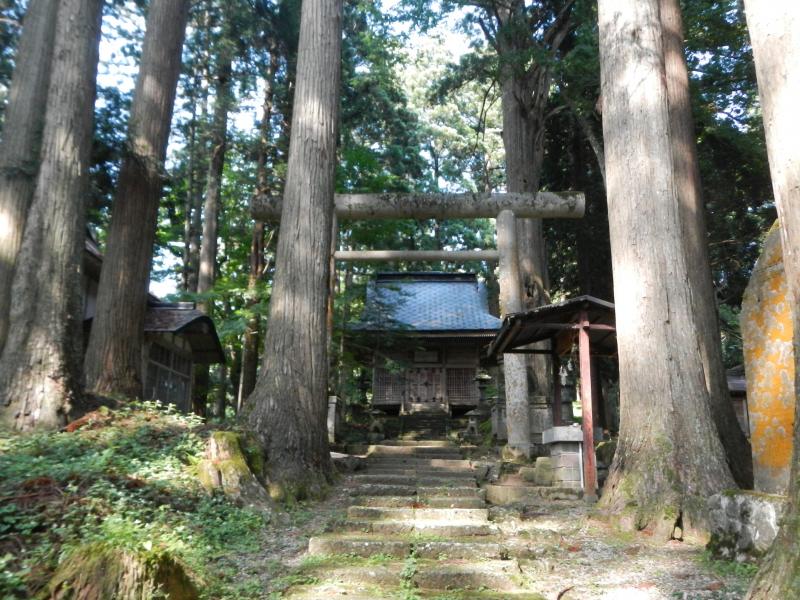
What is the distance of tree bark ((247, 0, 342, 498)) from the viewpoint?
306 inches

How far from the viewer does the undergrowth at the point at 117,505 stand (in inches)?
155

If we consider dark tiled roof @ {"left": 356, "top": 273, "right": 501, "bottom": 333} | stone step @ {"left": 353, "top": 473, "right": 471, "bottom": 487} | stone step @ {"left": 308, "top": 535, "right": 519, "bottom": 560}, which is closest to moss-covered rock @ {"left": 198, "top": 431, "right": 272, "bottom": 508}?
stone step @ {"left": 308, "top": 535, "right": 519, "bottom": 560}

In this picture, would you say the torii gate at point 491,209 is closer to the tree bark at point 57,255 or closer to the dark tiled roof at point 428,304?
the tree bark at point 57,255

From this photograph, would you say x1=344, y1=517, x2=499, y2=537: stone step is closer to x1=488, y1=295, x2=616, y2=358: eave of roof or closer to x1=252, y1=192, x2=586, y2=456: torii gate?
x1=488, y1=295, x2=616, y2=358: eave of roof

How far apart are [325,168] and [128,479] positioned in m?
5.35

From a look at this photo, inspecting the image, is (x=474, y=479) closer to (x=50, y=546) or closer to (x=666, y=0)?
(x=50, y=546)

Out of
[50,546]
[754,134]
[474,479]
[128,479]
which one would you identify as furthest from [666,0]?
[50,546]

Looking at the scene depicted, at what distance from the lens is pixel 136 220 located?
998 cm

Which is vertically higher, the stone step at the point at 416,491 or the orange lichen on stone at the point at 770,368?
the orange lichen on stone at the point at 770,368

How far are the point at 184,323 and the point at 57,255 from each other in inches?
189

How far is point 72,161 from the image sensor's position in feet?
26.0

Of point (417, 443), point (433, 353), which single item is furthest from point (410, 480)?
point (433, 353)

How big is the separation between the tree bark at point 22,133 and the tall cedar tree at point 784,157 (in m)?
8.78

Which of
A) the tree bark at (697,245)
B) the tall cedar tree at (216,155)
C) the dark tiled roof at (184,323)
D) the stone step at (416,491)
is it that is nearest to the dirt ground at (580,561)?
the stone step at (416,491)
